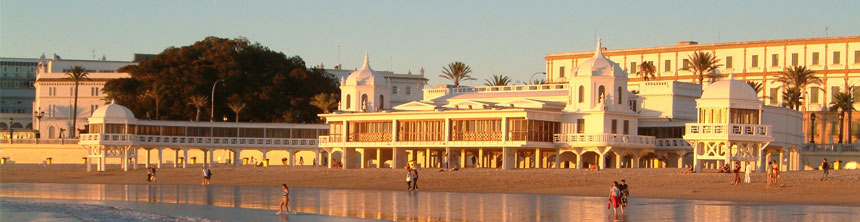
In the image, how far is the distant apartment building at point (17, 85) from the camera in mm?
157625

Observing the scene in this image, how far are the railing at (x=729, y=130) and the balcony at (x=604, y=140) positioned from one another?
313 inches

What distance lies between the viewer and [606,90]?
73.8 m

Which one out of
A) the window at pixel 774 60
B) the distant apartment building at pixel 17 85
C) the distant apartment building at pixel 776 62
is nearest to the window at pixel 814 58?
the distant apartment building at pixel 776 62

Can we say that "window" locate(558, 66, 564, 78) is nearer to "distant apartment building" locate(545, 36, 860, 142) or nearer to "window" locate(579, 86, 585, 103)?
"distant apartment building" locate(545, 36, 860, 142)

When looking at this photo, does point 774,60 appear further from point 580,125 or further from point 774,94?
point 580,125

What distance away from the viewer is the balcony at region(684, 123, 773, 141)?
206 ft

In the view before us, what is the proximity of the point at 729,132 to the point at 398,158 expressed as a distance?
81.2 feet

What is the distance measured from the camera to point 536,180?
6250 cm

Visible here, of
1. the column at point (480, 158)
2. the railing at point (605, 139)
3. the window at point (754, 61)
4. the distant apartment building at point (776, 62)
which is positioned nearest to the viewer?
the railing at point (605, 139)

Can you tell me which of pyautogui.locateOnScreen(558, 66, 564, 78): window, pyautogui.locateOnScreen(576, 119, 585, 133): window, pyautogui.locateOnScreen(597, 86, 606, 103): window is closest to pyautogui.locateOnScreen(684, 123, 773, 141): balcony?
pyautogui.locateOnScreen(597, 86, 606, 103): window

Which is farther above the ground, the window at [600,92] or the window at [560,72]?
the window at [560,72]

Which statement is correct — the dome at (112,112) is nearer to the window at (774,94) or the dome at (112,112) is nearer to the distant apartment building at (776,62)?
the distant apartment building at (776,62)

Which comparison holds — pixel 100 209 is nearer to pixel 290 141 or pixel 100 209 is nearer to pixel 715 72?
pixel 290 141

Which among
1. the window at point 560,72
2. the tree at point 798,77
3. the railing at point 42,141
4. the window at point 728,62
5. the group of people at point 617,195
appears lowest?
the group of people at point 617,195
